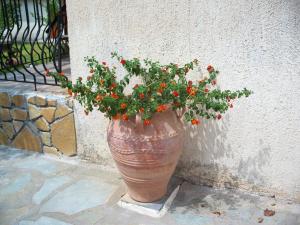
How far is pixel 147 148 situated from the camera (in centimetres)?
246

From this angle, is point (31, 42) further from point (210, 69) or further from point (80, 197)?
point (210, 69)

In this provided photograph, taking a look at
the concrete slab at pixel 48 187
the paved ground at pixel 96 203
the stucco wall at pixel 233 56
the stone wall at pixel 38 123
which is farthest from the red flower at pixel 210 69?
the concrete slab at pixel 48 187

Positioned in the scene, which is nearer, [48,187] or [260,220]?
[260,220]

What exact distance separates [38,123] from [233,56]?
2159mm

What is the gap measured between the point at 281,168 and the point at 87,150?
182cm

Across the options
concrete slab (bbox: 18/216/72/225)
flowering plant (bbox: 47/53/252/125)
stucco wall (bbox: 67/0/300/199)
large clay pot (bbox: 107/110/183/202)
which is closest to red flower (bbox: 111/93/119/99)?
flowering plant (bbox: 47/53/252/125)

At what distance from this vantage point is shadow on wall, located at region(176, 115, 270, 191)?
2803mm

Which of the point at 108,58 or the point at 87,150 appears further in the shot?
the point at 87,150

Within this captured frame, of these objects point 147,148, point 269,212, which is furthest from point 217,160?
point 147,148

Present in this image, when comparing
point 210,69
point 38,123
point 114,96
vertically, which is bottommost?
point 38,123

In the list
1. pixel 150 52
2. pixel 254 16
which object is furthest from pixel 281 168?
pixel 150 52

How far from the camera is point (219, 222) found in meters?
2.55

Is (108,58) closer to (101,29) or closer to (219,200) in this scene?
(101,29)

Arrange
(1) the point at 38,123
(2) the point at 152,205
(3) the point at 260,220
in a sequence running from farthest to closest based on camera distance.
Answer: (1) the point at 38,123 < (2) the point at 152,205 < (3) the point at 260,220
